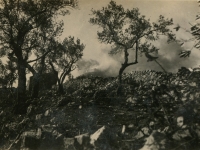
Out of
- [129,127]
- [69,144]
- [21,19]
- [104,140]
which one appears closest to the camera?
[104,140]

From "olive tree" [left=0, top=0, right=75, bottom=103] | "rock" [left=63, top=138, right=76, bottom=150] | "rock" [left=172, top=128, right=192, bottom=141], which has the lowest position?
"rock" [left=63, top=138, right=76, bottom=150]

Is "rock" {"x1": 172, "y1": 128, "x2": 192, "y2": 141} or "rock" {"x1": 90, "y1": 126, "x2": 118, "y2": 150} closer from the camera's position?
"rock" {"x1": 172, "y1": 128, "x2": 192, "y2": 141}

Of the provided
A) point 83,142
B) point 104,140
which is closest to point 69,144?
point 83,142

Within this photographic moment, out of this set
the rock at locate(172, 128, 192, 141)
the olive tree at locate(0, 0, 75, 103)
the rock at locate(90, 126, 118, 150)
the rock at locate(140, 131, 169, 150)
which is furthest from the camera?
the olive tree at locate(0, 0, 75, 103)

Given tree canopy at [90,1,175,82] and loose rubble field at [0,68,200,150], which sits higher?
tree canopy at [90,1,175,82]

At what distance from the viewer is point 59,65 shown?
20.6 m

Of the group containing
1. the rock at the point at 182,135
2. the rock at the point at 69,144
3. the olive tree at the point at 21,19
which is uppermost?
the olive tree at the point at 21,19

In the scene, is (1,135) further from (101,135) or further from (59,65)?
(59,65)

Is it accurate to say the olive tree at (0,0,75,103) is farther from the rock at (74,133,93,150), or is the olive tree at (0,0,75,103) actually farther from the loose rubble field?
the rock at (74,133,93,150)

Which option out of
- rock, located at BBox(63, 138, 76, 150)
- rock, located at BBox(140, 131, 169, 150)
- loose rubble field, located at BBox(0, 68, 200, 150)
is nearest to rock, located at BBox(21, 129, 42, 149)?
loose rubble field, located at BBox(0, 68, 200, 150)

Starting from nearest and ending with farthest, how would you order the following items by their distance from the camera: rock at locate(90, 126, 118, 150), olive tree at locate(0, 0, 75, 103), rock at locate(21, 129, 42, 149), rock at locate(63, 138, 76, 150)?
rock at locate(90, 126, 118, 150), rock at locate(63, 138, 76, 150), rock at locate(21, 129, 42, 149), olive tree at locate(0, 0, 75, 103)

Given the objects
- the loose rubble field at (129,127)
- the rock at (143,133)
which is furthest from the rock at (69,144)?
the rock at (143,133)

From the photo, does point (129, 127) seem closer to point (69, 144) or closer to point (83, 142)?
point (83, 142)

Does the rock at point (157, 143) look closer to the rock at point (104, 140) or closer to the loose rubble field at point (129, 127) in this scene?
the loose rubble field at point (129, 127)
